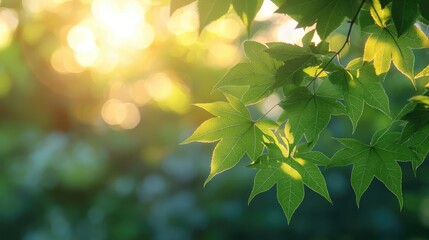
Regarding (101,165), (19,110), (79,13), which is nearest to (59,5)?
(79,13)

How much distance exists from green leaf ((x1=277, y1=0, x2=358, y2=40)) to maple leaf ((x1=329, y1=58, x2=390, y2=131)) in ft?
0.44

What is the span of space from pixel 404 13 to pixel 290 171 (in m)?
0.33

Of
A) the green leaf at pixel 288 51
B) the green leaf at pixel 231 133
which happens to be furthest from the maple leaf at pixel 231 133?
the green leaf at pixel 288 51

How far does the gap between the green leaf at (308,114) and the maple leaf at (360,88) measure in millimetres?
32

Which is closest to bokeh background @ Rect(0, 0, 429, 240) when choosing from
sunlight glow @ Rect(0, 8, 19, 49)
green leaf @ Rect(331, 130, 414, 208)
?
sunlight glow @ Rect(0, 8, 19, 49)

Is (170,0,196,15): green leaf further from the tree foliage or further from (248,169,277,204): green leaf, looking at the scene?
(248,169,277,204): green leaf

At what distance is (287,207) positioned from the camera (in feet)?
3.11

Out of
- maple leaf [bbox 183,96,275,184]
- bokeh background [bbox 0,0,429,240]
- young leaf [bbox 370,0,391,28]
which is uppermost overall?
young leaf [bbox 370,0,391,28]

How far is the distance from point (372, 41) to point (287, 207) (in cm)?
29

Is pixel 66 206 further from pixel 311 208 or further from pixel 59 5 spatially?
pixel 59 5

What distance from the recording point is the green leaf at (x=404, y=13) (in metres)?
0.71

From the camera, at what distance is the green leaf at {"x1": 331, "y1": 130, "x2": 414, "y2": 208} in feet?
3.07

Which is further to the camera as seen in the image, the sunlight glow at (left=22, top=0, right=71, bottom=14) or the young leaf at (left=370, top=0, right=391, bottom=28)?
the sunlight glow at (left=22, top=0, right=71, bottom=14)

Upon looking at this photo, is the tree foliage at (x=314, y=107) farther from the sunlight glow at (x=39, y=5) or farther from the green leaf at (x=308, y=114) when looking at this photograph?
the sunlight glow at (x=39, y=5)
